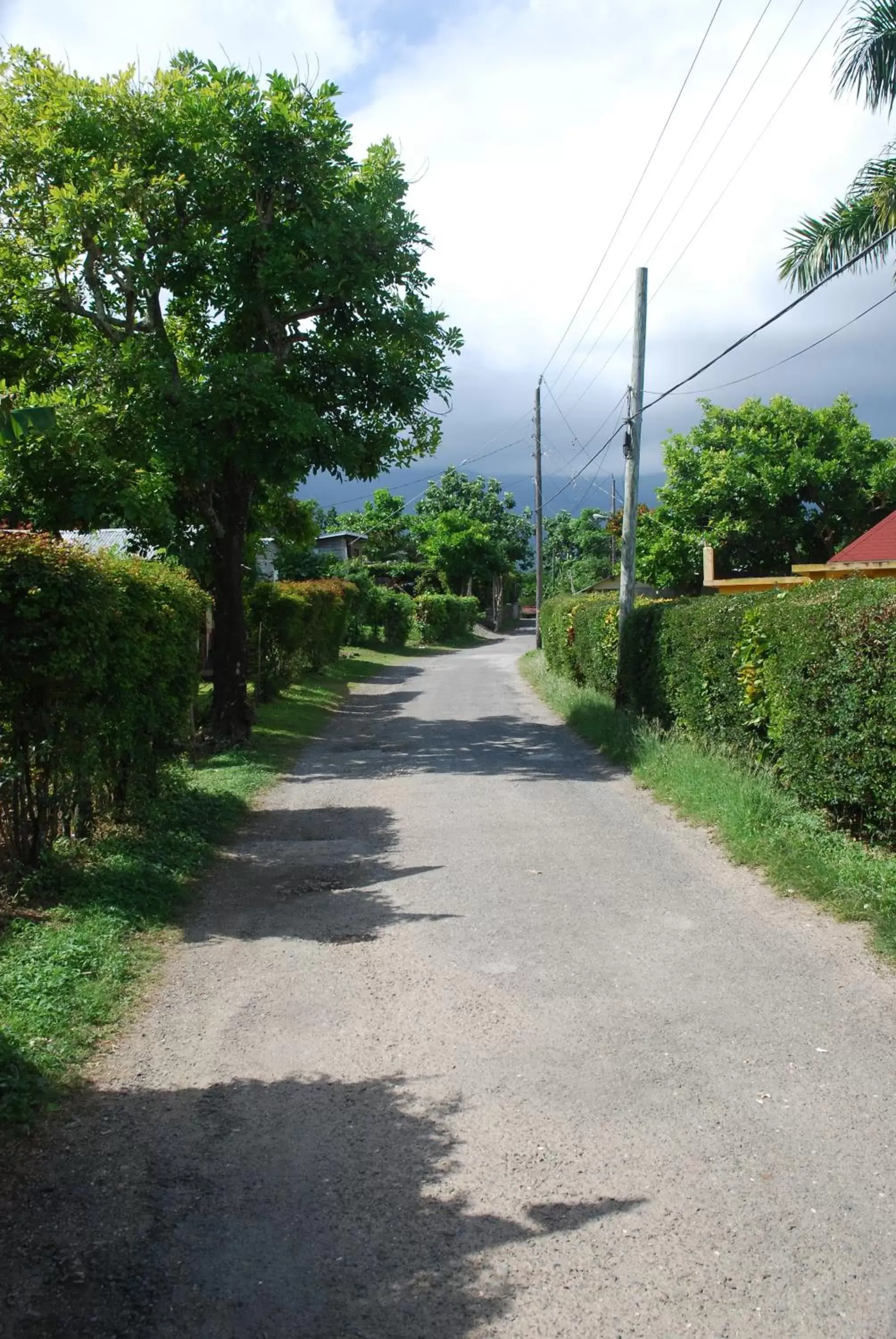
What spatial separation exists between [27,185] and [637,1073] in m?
14.1

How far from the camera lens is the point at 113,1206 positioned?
3725 mm

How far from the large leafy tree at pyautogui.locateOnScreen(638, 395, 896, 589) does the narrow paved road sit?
1060 inches

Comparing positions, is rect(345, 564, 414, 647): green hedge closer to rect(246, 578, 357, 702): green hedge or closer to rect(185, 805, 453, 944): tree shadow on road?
rect(246, 578, 357, 702): green hedge

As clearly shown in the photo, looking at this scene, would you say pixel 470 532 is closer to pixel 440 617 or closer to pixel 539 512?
pixel 440 617

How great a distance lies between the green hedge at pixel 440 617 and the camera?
54.8 m

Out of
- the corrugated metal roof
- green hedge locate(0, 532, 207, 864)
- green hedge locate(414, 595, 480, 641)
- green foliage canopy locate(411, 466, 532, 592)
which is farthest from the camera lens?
green foliage canopy locate(411, 466, 532, 592)

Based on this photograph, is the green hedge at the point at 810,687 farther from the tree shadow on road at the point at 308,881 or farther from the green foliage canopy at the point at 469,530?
the green foliage canopy at the point at 469,530

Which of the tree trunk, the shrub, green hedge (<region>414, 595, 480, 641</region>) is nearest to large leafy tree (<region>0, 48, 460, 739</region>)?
the tree trunk

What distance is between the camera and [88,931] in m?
6.48

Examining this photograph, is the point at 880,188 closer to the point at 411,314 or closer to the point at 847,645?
the point at 411,314

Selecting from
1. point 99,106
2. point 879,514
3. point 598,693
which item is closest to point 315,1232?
point 99,106

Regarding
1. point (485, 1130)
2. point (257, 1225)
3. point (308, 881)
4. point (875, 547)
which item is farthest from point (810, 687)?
point (875, 547)

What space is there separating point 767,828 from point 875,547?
453 inches

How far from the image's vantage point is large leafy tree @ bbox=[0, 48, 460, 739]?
46.2 ft
